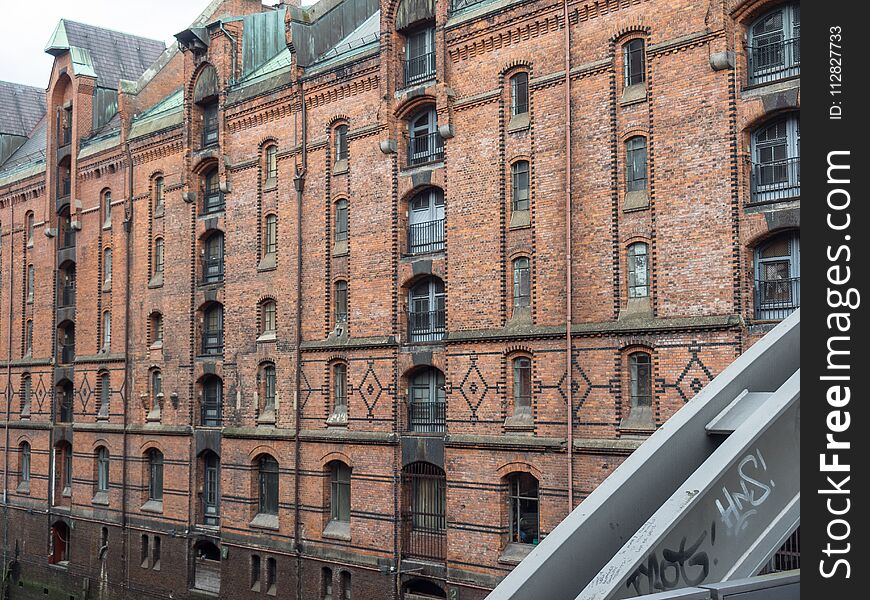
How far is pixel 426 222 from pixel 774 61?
28.4 feet

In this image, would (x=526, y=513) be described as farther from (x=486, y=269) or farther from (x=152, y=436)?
(x=152, y=436)

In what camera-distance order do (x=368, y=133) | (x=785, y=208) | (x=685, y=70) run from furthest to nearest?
(x=368, y=133), (x=685, y=70), (x=785, y=208)

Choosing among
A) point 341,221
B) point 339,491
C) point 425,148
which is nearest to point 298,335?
point 341,221

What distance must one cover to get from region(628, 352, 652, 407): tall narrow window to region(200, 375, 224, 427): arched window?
13.7 m

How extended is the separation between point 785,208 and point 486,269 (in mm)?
6466

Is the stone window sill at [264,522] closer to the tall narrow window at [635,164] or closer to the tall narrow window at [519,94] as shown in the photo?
the tall narrow window at [519,94]

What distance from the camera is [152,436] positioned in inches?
1211

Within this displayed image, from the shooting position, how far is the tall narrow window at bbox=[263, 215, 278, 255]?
27.0 m

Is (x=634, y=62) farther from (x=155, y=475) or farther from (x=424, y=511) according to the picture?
(x=155, y=475)

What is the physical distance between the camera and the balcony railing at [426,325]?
23.0 metres

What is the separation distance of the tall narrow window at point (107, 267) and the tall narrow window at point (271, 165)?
349 inches

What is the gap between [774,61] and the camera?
58.2 ft

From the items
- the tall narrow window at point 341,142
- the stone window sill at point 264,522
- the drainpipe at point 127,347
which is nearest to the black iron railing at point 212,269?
the drainpipe at point 127,347
